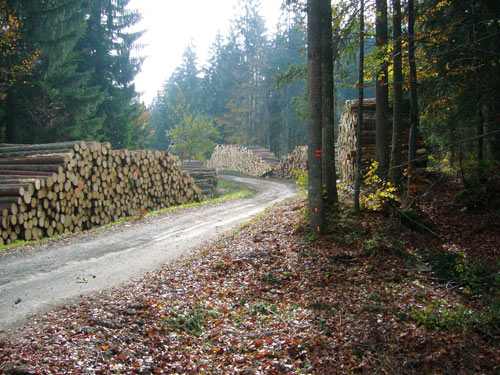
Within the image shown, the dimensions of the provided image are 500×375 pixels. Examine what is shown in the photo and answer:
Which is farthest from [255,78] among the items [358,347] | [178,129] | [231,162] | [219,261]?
[358,347]

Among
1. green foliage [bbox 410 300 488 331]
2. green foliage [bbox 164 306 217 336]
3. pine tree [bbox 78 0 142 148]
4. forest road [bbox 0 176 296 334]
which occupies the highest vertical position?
pine tree [bbox 78 0 142 148]

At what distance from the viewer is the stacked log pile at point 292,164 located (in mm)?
27438

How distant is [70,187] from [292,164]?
20.1 meters

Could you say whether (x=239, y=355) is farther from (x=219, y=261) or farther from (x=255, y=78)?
(x=255, y=78)

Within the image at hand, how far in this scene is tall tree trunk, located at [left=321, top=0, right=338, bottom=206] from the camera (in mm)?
9008

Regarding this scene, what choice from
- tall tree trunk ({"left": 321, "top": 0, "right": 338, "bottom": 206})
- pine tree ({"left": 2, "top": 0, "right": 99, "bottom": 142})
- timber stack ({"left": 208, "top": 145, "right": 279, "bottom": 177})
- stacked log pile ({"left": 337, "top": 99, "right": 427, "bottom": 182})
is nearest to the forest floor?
tall tree trunk ({"left": 321, "top": 0, "right": 338, "bottom": 206})

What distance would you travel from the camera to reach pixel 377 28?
32.4ft

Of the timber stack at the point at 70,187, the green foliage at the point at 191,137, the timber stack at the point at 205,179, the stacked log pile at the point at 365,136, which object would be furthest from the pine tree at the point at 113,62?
the stacked log pile at the point at 365,136

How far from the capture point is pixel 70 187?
11445mm

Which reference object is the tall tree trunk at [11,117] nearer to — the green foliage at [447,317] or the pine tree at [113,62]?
the pine tree at [113,62]

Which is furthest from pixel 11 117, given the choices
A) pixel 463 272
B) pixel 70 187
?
pixel 463 272

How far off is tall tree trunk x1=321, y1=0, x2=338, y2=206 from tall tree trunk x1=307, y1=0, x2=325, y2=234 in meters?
0.81

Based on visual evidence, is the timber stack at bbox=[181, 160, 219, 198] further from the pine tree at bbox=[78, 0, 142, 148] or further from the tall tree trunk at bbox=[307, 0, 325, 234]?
the tall tree trunk at bbox=[307, 0, 325, 234]

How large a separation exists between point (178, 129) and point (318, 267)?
75.3 ft
